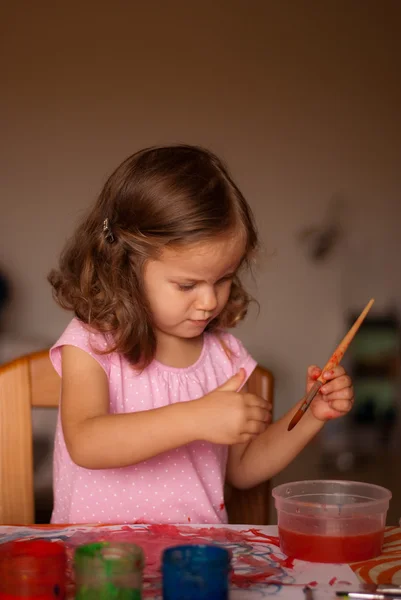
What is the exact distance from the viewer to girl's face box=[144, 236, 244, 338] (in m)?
1.19

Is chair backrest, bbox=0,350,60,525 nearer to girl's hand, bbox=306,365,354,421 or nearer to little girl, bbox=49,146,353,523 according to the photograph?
little girl, bbox=49,146,353,523

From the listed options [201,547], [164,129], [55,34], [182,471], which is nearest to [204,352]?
[182,471]

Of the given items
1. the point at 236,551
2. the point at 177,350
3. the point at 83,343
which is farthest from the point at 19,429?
the point at 236,551

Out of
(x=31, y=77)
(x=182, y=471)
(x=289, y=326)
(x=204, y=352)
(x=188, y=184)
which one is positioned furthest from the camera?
(x=289, y=326)

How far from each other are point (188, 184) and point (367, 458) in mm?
2905

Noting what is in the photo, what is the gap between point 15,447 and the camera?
4.24ft

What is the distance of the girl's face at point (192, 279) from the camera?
1192mm

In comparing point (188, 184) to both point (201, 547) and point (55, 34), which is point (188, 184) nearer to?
point (201, 547)

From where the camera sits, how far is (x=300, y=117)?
3.91 m

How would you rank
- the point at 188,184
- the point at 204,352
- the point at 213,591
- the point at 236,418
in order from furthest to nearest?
1. the point at 204,352
2. the point at 188,184
3. the point at 236,418
4. the point at 213,591

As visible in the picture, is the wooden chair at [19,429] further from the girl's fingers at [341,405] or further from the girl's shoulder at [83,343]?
the girl's fingers at [341,405]

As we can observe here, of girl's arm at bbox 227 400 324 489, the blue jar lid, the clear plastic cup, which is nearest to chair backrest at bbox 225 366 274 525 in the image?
girl's arm at bbox 227 400 324 489

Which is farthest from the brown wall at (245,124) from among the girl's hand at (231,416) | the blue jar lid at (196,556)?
the blue jar lid at (196,556)

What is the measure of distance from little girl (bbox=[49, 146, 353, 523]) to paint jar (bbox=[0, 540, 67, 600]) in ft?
1.16
